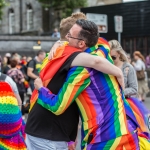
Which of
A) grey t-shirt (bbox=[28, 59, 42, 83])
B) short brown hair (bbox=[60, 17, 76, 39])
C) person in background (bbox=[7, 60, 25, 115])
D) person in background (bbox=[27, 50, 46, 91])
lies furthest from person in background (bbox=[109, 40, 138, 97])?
grey t-shirt (bbox=[28, 59, 42, 83])

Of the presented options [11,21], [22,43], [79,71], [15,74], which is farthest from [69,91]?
[11,21]

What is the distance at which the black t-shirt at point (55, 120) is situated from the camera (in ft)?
11.3

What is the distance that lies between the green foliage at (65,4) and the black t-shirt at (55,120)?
32.5 metres

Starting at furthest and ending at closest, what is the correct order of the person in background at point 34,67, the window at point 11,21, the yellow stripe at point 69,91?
the window at point 11,21, the person in background at point 34,67, the yellow stripe at point 69,91

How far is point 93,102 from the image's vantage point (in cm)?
340

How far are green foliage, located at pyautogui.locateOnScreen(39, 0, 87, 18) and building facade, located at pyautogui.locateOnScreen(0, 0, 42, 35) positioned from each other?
222 cm

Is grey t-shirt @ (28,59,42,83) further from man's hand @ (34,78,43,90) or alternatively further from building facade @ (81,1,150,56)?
building facade @ (81,1,150,56)

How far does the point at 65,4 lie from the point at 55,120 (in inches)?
1306

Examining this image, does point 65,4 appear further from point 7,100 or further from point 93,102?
point 93,102

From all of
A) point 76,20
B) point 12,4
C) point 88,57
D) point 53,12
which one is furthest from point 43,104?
point 12,4

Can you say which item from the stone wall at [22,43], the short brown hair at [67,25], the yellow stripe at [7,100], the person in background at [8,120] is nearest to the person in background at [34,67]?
the person in background at [8,120]

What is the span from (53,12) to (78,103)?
34917mm

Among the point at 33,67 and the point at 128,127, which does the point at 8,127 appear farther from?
the point at 33,67

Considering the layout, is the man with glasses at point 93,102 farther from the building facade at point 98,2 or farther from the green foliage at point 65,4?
the building facade at point 98,2
